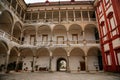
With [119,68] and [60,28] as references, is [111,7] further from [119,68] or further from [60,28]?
[60,28]

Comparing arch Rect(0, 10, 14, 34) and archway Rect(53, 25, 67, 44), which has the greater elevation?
arch Rect(0, 10, 14, 34)

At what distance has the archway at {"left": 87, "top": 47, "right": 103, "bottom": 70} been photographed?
17.2 meters

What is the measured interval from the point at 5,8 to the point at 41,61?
9.89 meters

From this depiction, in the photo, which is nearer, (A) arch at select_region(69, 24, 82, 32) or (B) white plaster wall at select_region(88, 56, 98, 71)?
→ (B) white plaster wall at select_region(88, 56, 98, 71)

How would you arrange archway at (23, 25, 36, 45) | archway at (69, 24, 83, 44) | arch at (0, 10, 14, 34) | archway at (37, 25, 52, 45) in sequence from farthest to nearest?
1. archway at (23, 25, 36, 45)
2. archway at (37, 25, 52, 45)
3. archway at (69, 24, 83, 44)
4. arch at (0, 10, 14, 34)

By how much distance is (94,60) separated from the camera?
17578 mm

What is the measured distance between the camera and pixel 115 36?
11688 millimetres

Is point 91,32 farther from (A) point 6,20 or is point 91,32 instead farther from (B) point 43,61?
(A) point 6,20

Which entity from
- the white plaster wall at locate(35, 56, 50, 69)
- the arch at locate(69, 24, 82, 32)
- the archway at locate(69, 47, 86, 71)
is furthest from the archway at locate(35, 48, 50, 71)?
the arch at locate(69, 24, 82, 32)

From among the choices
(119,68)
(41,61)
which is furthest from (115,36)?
(41,61)

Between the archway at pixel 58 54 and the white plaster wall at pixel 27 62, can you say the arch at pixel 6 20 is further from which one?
the archway at pixel 58 54

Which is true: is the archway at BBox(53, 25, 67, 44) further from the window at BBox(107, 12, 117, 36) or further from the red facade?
the window at BBox(107, 12, 117, 36)

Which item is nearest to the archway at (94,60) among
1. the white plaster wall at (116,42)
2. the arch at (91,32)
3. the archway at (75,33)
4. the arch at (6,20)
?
the arch at (91,32)

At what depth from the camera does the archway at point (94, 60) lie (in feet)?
56.3
